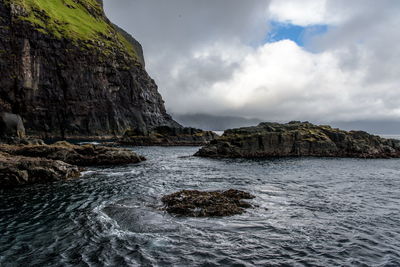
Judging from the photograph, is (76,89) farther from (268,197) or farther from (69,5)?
(268,197)

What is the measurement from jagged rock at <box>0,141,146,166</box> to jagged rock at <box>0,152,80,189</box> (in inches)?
435

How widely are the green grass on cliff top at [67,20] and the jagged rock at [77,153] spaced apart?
365ft

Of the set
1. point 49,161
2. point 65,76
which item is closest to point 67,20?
point 65,76

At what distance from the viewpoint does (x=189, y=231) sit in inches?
622

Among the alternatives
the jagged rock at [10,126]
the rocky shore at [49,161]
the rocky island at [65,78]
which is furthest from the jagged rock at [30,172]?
the rocky island at [65,78]

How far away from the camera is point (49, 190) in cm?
2633

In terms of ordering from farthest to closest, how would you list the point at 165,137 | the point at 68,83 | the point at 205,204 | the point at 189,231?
the point at 68,83 → the point at 165,137 → the point at 205,204 → the point at 189,231

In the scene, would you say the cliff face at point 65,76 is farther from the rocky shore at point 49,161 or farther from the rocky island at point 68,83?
the rocky shore at point 49,161

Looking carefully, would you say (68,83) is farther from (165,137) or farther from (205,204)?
(205,204)

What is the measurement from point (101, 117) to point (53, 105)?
A: 943 inches

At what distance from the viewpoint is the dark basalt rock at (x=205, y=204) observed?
62.6 feet

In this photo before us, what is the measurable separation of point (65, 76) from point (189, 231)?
461 ft

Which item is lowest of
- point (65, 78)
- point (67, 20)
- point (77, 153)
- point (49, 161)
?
point (49, 161)

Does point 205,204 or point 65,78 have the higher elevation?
point 65,78
